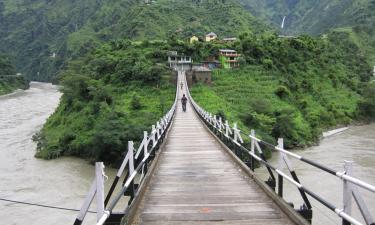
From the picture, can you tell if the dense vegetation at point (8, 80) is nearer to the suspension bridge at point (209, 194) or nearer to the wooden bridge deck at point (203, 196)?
the wooden bridge deck at point (203, 196)

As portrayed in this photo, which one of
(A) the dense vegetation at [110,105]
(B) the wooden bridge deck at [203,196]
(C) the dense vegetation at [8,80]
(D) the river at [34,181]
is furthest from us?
(C) the dense vegetation at [8,80]

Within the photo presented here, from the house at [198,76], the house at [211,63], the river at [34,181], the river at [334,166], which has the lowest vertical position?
the river at [34,181]

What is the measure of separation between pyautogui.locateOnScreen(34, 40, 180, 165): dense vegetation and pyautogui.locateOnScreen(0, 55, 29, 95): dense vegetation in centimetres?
4675

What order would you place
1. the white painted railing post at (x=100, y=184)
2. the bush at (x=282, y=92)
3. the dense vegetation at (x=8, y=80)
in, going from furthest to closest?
the dense vegetation at (x=8, y=80)
the bush at (x=282, y=92)
the white painted railing post at (x=100, y=184)

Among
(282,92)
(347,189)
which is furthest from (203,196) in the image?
(282,92)

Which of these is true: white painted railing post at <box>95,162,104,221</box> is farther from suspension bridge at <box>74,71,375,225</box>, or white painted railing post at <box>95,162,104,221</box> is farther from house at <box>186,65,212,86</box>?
house at <box>186,65,212,86</box>

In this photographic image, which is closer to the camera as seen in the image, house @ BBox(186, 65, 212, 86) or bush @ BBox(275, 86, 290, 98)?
bush @ BBox(275, 86, 290, 98)

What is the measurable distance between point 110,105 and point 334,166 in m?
24.6

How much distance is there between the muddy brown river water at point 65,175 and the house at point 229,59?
720 inches

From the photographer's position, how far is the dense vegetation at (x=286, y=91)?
147ft

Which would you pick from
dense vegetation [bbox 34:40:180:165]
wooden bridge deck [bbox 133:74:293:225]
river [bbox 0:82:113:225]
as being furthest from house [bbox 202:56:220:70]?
wooden bridge deck [bbox 133:74:293:225]

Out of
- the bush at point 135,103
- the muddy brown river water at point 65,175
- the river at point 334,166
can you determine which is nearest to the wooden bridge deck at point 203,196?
the river at point 334,166

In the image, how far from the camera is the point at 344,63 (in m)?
85.7

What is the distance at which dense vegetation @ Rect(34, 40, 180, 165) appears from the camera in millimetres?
36594
